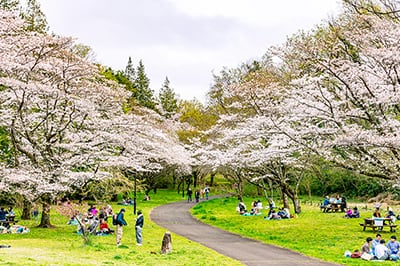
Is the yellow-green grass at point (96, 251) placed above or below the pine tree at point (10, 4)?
below

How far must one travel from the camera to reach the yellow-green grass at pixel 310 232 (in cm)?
1678

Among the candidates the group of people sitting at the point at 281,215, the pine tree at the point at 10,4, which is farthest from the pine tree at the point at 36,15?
the group of people sitting at the point at 281,215

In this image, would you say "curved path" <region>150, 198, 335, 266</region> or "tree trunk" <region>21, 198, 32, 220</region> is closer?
"curved path" <region>150, 198, 335, 266</region>

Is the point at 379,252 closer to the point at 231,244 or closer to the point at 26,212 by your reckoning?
the point at 231,244

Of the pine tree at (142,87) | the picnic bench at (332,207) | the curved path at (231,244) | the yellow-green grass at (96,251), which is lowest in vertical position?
the curved path at (231,244)

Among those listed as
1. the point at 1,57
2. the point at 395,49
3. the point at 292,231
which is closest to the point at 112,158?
the point at 1,57

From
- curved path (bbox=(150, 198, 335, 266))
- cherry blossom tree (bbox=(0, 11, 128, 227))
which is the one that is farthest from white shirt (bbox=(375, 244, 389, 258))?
cherry blossom tree (bbox=(0, 11, 128, 227))

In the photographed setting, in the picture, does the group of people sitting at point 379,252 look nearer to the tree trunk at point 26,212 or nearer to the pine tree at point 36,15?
the tree trunk at point 26,212

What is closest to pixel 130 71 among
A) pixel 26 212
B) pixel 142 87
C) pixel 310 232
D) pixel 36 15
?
pixel 142 87

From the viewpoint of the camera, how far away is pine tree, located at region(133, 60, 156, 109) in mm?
71375

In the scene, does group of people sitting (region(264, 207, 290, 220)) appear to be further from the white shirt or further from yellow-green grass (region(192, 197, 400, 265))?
the white shirt

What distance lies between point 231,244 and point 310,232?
15.5 feet

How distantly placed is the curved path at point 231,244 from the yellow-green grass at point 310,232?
69 centimetres

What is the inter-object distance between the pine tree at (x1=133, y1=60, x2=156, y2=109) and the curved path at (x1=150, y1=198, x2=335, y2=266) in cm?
4195
